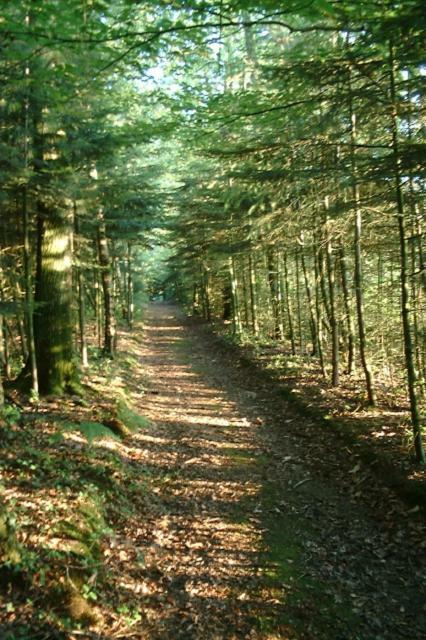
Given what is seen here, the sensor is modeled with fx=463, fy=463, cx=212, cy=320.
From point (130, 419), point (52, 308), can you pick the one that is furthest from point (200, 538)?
point (52, 308)

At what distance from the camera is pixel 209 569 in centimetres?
505

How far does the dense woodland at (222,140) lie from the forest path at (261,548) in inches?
72.1

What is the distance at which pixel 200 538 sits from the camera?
5613mm

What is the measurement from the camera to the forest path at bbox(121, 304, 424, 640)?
14.4 ft

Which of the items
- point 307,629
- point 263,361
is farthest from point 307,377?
point 307,629

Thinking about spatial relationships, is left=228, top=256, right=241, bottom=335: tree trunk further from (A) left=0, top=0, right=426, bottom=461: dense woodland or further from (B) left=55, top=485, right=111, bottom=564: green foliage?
(B) left=55, top=485, right=111, bottom=564: green foliage

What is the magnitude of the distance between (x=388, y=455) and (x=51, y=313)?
263 inches

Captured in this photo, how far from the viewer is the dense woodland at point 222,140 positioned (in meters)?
4.67

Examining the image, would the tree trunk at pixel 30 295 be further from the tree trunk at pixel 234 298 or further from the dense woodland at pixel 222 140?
the tree trunk at pixel 234 298

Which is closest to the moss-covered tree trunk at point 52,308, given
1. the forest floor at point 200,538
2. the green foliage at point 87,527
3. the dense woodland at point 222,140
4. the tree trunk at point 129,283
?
the dense woodland at point 222,140

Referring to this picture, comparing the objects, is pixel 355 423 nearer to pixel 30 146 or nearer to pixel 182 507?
pixel 182 507

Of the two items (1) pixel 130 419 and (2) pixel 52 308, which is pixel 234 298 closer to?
(2) pixel 52 308

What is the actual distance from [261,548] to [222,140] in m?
8.59

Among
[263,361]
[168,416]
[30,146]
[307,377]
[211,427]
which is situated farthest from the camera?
[263,361]
